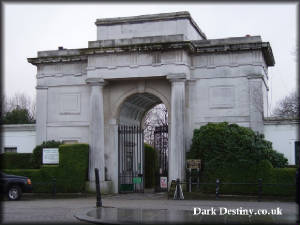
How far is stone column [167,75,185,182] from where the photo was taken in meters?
22.9

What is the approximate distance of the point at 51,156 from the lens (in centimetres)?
2452

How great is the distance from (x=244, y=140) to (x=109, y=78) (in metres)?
7.51

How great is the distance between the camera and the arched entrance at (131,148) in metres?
25.5

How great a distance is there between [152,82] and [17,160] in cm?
824

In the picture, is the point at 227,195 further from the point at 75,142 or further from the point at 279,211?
the point at 75,142

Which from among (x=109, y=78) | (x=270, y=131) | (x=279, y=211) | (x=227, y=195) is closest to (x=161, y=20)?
(x=109, y=78)

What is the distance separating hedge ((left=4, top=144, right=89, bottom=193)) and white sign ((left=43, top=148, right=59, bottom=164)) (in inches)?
18.2

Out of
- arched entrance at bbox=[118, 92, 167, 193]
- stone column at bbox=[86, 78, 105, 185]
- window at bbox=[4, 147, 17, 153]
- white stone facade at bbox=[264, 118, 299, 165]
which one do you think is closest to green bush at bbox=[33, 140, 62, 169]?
stone column at bbox=[86, 78, 105, 185]

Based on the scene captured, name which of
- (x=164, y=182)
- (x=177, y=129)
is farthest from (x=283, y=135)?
(x=164, y=182)

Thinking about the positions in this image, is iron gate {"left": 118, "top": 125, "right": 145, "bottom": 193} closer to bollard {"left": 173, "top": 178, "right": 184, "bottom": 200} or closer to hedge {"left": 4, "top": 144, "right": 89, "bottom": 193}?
hedge {"left": 4, "top": 144, "right": 89, "bottom": 193}

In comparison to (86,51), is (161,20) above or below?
above

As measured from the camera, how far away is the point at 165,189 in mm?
25516

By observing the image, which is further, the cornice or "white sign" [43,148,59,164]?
"white sign" [43,148,59,164]

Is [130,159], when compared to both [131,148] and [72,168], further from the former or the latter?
[72,168]
